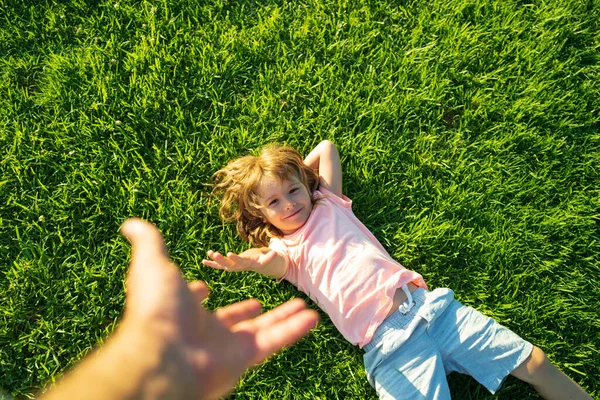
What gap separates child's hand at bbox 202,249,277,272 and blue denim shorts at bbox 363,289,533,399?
0.71m

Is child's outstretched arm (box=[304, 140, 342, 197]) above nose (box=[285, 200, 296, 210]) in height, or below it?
above

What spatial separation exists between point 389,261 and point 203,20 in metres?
2.10

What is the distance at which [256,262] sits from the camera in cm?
249

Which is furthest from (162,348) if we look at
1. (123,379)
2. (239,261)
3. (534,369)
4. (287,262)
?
(534,369)

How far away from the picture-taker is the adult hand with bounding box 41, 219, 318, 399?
1.12 m

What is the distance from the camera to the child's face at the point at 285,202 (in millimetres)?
2699

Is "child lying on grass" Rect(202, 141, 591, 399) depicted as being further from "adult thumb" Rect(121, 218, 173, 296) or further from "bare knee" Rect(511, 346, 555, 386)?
"adult thumb" Rect(121, 218, 173, 296)

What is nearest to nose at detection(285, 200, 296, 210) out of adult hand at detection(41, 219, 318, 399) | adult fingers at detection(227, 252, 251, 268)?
adult fingers at detection(227, 252, 251, 268)

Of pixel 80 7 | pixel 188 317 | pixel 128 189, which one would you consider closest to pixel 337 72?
pixel 128 189

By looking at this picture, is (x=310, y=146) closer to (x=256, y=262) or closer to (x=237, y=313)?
(x=256, y=262)

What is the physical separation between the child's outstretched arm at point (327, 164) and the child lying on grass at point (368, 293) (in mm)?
28

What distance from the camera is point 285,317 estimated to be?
5.69ft

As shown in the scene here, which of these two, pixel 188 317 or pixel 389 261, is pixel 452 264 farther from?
pixel 188 317

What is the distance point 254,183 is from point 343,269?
0.70 metres
